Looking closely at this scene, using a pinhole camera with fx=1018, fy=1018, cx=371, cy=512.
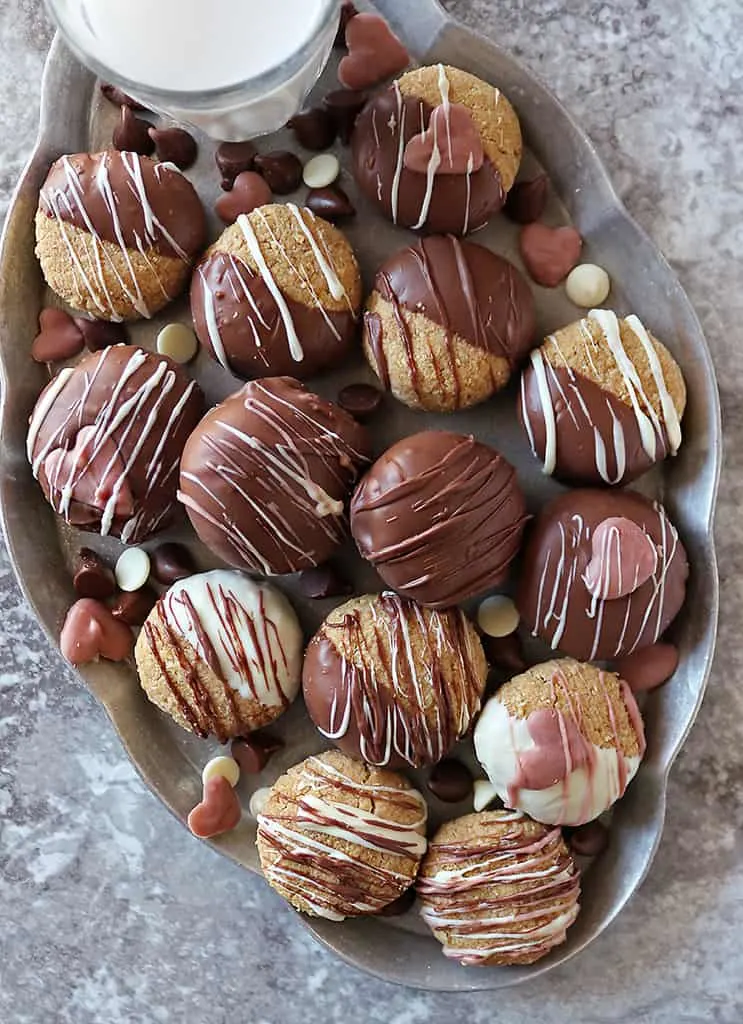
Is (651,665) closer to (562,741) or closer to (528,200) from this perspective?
(562,741)

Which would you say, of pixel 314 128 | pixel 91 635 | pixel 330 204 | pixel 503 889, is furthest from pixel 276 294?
pixel 503 889

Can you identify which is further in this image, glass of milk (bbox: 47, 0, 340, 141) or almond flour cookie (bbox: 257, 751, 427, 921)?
almond flour cookie (bbox: 257, 751, 427, 921)

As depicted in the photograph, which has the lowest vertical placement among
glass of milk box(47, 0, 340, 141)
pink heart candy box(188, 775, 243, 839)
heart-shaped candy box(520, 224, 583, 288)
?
pink heart candy box(188, 775, 243, 839)

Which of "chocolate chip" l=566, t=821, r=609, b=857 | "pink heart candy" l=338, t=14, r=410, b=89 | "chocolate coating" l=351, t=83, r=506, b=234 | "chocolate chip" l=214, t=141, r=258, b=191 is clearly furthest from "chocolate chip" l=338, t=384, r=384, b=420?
"chocolate chip" l=566, t=821, r=609, b=857

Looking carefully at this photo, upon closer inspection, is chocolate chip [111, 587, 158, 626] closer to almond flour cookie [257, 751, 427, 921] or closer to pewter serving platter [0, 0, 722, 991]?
pewter serving platter [0, 0, 722, 991]

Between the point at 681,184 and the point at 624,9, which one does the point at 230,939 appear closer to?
the point at 681,184

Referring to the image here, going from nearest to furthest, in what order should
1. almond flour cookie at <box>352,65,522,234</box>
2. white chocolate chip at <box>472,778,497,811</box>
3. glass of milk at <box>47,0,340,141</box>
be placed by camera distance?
glass of milk at <box>47,0,340,141</box>, almond flour cookie at <box>352,65,522,234</box>, white chocolate chip at <box>472,778,497,811</box>
